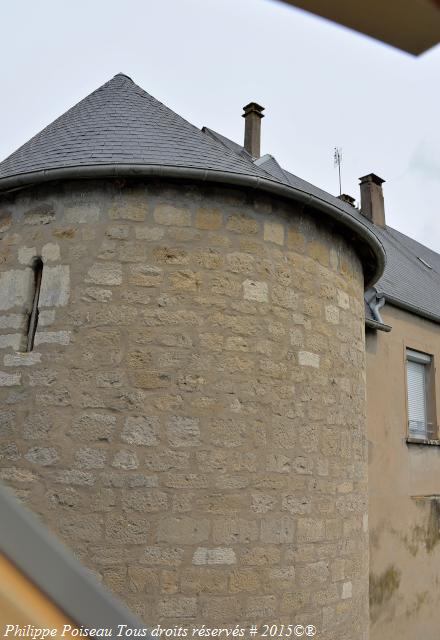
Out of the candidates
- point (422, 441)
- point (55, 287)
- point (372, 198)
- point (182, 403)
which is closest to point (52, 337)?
point (55, 287)

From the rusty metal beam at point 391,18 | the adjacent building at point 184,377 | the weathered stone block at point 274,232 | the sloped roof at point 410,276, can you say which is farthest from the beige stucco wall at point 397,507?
the rusty metal beam at point 391,18

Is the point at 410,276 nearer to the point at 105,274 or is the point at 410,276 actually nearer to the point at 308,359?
the point at 308,359

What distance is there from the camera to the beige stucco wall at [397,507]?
24.1 feet

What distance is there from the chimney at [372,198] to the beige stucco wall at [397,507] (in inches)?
232

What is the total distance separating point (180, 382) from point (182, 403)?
151 mm

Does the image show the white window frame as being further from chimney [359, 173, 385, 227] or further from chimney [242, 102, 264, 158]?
chimney [242, 102, 264, 158]

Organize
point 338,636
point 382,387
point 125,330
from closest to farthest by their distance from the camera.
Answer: point 125,330 < point 338,636 < point 382,387

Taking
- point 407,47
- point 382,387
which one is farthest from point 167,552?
point 382,387

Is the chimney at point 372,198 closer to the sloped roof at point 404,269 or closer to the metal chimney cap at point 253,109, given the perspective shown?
the sloped roof at point 404,269

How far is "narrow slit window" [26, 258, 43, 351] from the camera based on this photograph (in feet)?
14.4

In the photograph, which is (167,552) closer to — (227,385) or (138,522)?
(138,522)

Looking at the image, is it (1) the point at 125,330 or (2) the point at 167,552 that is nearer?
(2) the point at 167,552

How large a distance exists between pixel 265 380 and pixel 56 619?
353 cm

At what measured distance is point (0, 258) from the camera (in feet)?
15.2
